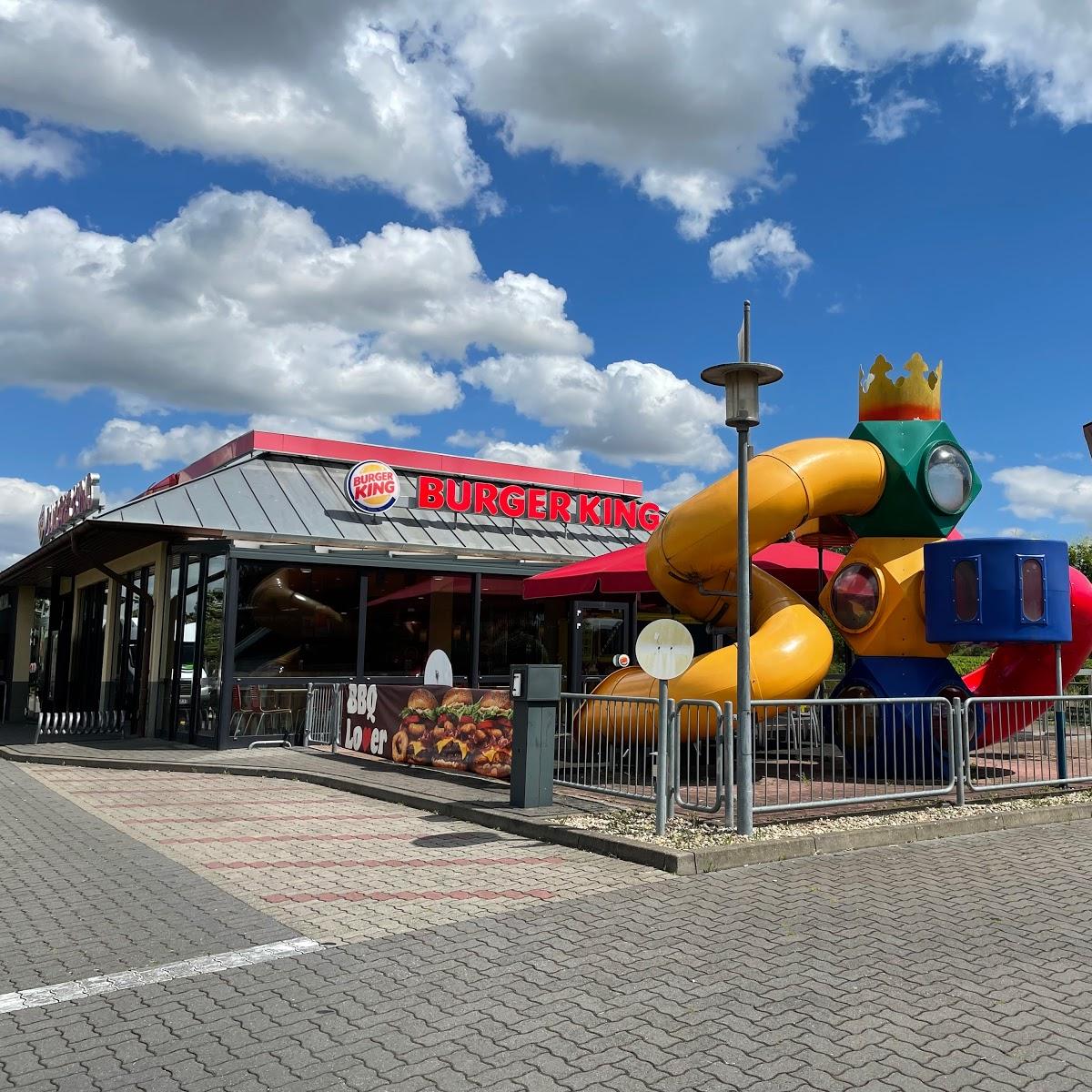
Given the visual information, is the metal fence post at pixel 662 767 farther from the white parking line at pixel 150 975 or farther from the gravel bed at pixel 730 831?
the white parking line at pixel 150 975

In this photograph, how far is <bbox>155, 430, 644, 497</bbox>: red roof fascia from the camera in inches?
770

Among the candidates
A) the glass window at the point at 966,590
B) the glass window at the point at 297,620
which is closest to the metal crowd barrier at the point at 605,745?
the glass window at the point at 966,590

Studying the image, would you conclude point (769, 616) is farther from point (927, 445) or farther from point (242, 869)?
point (242, 869)

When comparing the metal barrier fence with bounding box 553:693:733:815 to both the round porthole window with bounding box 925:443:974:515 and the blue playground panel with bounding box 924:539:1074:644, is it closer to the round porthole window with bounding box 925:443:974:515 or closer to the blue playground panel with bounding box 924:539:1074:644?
the blue playground panel with bounding box 924:539:1074:644

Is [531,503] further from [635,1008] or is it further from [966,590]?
[635,1008]

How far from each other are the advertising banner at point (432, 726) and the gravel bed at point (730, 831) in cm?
195

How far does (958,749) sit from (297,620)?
11.2 metres

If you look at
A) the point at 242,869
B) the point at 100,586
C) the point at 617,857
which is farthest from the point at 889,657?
the point at 100,586

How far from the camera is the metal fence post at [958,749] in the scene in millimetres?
9352

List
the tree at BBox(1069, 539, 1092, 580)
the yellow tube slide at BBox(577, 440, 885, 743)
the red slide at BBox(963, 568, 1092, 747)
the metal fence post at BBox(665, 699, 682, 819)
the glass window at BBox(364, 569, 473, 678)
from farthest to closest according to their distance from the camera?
the tree at BBox(1069, 539, 1092, 580) < the glass window at BBox(364, 569, 473, 678) < the red slide at BBox(963, 568, 1092, 747) < the yellow tube slide at BBox(577, 440, 885, 743) < the metal fence post at BBox(665, 699, 682, 819)

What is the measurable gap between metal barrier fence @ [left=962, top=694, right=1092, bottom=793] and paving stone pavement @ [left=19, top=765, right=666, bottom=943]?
4954 mm

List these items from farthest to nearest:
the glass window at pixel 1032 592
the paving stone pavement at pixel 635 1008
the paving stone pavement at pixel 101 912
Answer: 1. the glass window at pixel 1032 592
2. the paving stone pavement at pixel 101 912
3. the paving stone pavement at pixel 635 1008

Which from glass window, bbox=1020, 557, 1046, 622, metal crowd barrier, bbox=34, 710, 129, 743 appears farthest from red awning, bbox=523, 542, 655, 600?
metal crowd barrier, bbox=34, 710, 129, 743

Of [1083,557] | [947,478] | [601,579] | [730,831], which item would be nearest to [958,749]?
[730,831]
